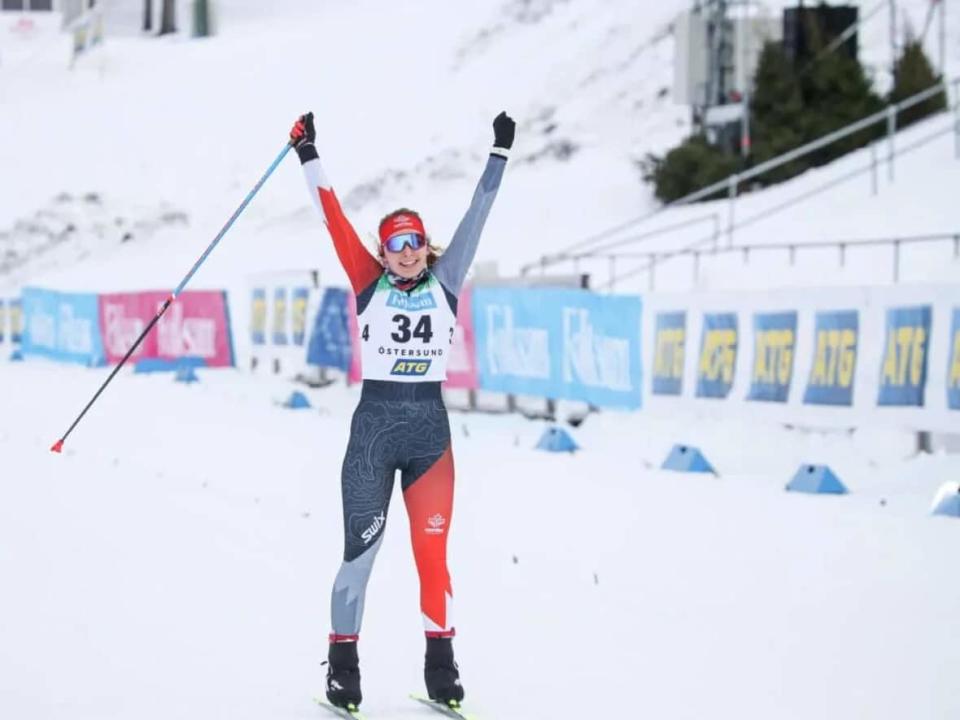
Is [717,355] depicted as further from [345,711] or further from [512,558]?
[345,711]

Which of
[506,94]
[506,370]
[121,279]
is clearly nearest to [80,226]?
[121,279]

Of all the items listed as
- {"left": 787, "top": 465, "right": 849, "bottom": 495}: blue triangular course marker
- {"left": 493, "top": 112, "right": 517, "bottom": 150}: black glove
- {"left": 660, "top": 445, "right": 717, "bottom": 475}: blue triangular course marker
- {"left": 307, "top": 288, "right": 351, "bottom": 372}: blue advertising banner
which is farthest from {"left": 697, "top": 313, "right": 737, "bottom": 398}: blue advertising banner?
{"left": 493, "top": 112, "right": 517, "bottom": 150}: black glove

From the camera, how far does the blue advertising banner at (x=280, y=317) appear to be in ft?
87.8

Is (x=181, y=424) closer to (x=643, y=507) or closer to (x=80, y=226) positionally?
(x=643, y=507)

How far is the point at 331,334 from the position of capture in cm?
2438

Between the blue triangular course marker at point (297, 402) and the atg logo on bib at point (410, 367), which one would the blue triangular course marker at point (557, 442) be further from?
the atg logo on bib at point (410, 367)

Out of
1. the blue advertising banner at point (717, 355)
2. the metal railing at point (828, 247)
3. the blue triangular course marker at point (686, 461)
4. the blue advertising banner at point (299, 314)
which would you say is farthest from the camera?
the blue advertising banner at point (299, 314)

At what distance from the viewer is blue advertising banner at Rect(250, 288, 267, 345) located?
27.6 metres

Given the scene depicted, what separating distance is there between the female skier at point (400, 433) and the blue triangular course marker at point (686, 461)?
817cm

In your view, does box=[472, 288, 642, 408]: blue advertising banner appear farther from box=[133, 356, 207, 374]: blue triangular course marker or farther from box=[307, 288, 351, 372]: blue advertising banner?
box=[133, 356, 207, 374]: blue triangular course marker

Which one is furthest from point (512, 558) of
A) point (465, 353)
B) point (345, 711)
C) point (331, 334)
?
point (331, 334)

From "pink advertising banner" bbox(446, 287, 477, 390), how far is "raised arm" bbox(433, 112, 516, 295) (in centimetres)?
1363

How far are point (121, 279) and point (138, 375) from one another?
17.2 m

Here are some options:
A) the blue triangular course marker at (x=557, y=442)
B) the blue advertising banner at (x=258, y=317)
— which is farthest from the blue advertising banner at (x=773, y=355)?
the blue advertising banner at (x=258, y=317)
